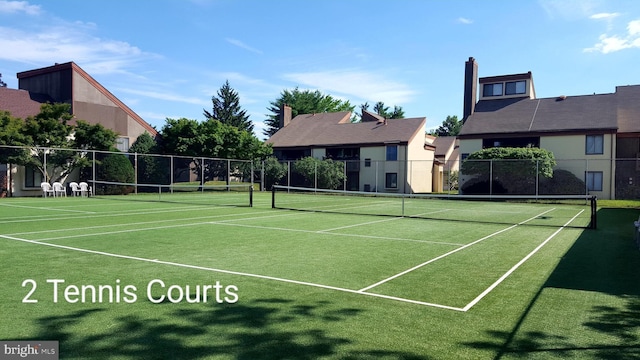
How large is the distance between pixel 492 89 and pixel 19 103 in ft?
132

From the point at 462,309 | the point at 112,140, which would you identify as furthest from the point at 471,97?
the point at 462,309

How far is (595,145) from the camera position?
34.6 m

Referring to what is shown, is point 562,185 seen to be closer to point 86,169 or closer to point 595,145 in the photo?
point 595,145

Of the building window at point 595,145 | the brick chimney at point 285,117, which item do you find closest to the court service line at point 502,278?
the building window at point 595,145

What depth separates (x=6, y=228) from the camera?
39.9 ft

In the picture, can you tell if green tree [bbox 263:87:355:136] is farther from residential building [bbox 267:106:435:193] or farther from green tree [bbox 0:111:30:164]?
green tree [bbox 0:111:30:164]

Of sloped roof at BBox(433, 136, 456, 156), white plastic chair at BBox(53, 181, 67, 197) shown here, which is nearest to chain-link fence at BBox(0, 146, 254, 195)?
white plastic chair at BBox(53, 181, 67, 197)

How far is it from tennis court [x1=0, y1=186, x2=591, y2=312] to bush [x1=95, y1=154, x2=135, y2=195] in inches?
601

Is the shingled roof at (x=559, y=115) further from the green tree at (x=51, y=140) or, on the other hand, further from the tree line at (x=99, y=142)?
the green tree at (x=51, y=140)

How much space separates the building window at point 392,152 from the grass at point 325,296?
105 ft

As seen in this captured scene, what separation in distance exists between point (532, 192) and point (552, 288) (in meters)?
28.0

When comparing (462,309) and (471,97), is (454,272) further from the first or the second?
(471,97)

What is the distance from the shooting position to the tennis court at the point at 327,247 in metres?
6.71

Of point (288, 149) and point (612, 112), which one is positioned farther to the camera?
Answer: point (288, 149)
